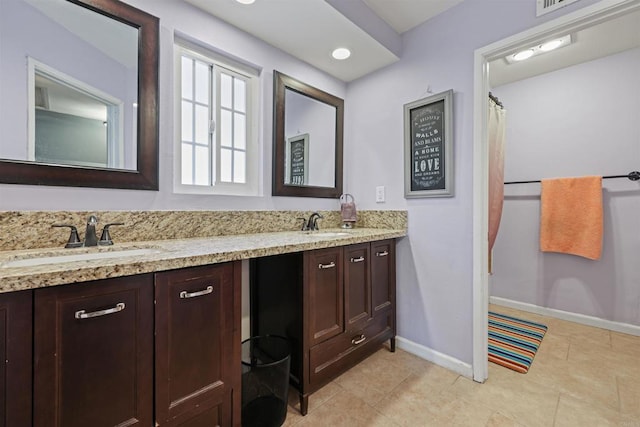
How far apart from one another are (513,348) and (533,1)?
2231 millimetres

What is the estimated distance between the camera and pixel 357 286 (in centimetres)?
171

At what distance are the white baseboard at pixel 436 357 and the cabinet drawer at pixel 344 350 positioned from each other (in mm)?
196

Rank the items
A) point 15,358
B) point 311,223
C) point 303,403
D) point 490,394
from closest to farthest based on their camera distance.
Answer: point 15,358, point 303,403, point 490,394, point 311,223

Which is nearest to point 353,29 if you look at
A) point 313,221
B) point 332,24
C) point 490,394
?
point 332,24

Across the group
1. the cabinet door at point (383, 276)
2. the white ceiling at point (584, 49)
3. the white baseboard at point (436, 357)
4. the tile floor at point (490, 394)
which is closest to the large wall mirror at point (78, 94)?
the cabinet door at point (383, 276)

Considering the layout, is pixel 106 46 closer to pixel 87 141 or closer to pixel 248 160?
pixel 87 141

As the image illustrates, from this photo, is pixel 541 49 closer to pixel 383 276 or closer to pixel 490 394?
pixel 383 276

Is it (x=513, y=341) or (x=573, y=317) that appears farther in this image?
(x=573, y=317)

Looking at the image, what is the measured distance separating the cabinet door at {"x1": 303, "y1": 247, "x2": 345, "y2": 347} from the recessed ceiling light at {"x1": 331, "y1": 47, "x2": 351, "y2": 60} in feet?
4.69

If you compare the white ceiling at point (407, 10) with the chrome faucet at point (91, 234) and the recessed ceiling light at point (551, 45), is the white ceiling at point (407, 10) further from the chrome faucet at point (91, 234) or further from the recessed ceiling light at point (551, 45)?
the chrome faucet at point (91, 234)

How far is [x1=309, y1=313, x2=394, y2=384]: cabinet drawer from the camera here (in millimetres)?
1469

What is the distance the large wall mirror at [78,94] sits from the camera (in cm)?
113

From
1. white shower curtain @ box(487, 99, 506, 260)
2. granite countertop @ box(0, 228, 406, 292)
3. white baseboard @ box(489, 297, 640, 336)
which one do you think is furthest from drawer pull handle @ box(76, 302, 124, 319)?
white baseboard @ box(489, 297, 640, 336)

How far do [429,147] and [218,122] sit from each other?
1434 millimetres
